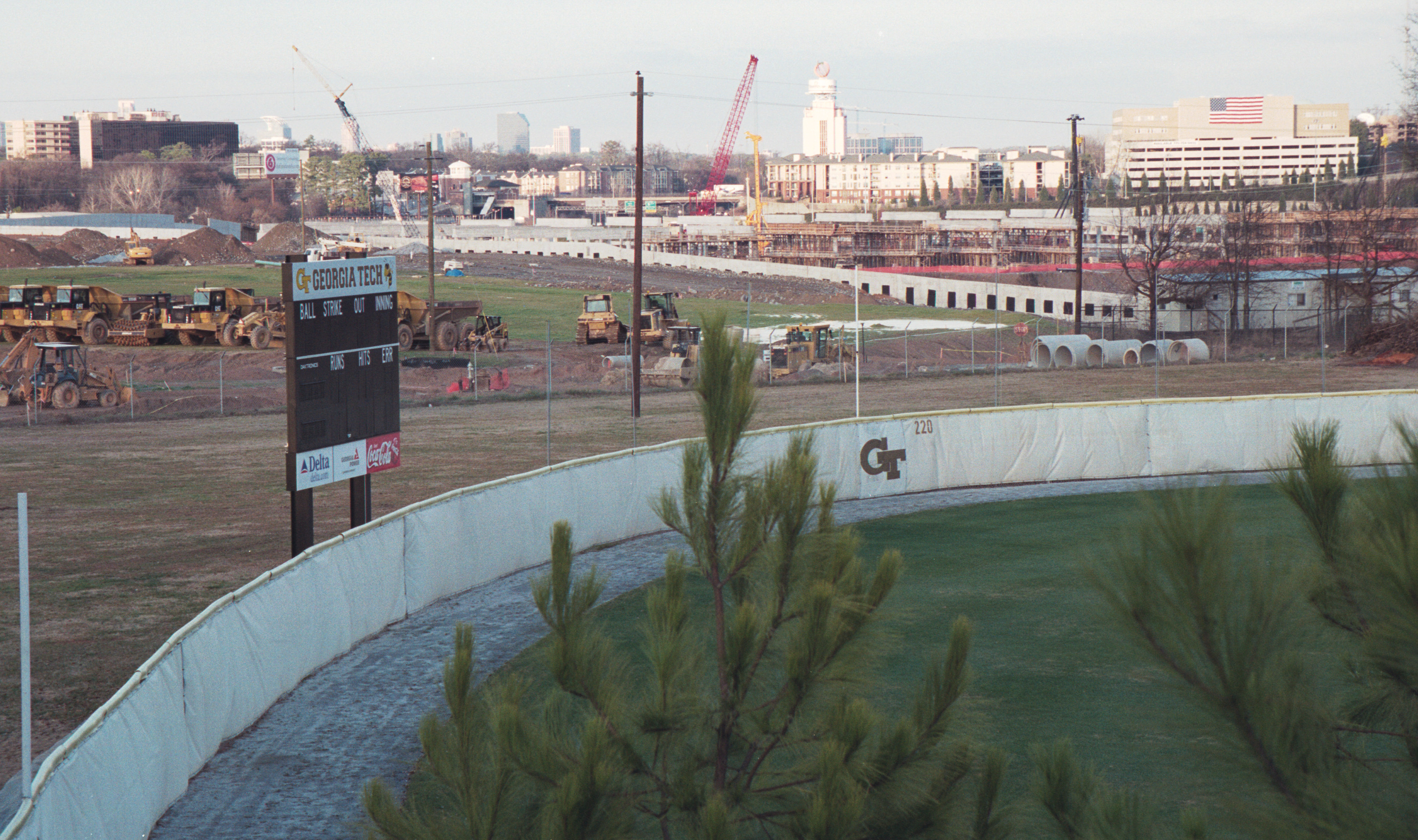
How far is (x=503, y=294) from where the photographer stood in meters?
84.6

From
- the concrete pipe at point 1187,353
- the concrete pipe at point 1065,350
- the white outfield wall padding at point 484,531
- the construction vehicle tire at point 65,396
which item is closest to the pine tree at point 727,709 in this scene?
the white outfield wall padding at point 484,531

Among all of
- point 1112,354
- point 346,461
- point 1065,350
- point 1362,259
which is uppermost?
point 1362,259

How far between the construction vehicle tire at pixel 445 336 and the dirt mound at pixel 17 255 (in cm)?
5987

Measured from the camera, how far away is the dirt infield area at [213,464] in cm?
1688

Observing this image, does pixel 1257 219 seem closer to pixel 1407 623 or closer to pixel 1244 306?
pixel 1244 306

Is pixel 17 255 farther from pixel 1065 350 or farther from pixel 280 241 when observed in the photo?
pixel 1065 350

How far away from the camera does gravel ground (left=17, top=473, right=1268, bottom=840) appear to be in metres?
10.9

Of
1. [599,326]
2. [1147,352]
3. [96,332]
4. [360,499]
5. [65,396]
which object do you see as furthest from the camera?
[599,326]

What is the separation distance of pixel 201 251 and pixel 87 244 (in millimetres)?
13638

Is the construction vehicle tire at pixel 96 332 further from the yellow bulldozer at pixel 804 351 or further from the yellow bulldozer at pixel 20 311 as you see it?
the yellow bulldozer at pixel 804 351

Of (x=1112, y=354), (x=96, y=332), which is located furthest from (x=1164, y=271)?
(x=96, y=332)

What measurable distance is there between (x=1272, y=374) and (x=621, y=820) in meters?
48.2

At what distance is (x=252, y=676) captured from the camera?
13.1m

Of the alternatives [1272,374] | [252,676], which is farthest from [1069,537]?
[1272,374]
